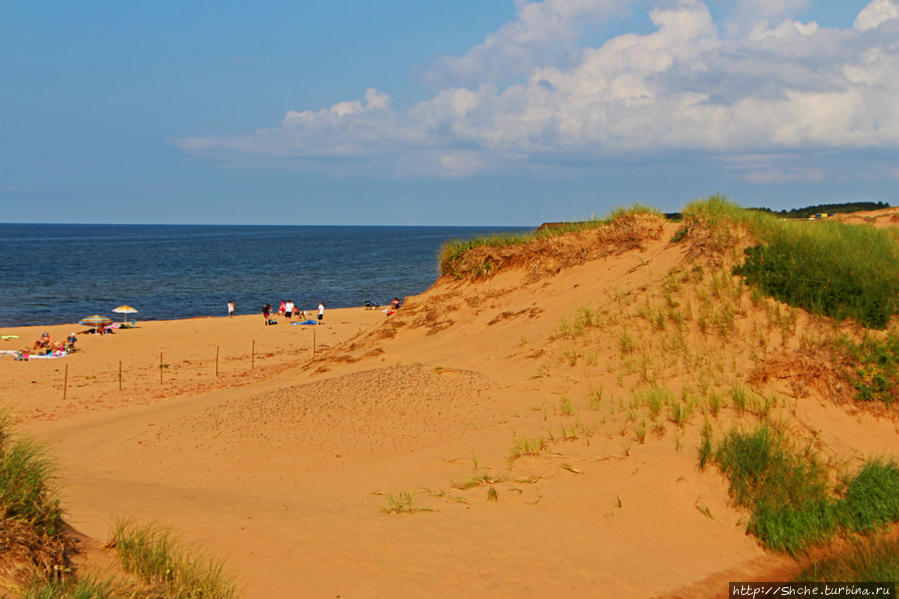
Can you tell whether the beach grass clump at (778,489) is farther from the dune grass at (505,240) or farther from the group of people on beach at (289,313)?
the group of people on beach at (289,313)

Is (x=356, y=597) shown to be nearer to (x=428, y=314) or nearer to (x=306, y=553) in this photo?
(x=306, y=553)

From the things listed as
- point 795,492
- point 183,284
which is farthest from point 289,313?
point 795,492

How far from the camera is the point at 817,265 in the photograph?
1421 centimetres

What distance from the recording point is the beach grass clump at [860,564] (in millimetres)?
7113

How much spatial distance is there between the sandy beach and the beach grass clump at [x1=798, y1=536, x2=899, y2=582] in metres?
0.38

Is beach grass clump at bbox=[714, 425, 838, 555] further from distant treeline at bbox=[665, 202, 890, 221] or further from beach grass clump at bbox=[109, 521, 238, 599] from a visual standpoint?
distant treeline at bbox=[665, 202, 890, 221]

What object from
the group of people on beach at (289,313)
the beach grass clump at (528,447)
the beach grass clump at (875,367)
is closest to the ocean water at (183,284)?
the group of people on beach at (289,313)

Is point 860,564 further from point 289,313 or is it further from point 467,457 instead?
point 289,313

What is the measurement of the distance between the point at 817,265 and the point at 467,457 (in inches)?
334

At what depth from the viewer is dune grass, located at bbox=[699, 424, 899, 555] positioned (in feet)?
27.1

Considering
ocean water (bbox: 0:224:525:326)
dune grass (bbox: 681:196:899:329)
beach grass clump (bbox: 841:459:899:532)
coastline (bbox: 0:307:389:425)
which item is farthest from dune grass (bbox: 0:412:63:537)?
ocean water (bbox: 0:224:525:326)

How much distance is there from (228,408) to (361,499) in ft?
17.3

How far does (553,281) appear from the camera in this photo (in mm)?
18859

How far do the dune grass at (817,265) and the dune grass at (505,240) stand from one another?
3155 millimetres
